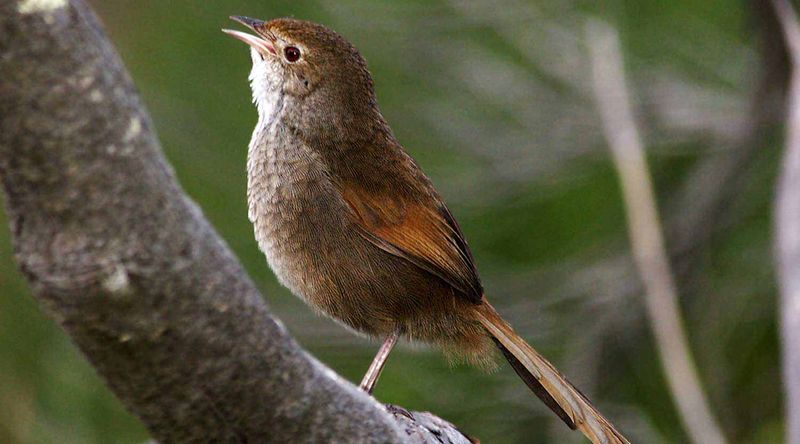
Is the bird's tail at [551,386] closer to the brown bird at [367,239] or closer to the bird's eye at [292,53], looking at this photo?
the brown bird at [367,239]

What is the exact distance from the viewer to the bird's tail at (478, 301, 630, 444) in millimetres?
3410

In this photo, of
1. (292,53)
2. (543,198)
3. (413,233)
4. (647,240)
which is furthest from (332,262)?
(543,198)

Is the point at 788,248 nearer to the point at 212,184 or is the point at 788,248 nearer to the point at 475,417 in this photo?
the point at 475,417

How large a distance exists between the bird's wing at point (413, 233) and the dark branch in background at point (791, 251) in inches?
39.7

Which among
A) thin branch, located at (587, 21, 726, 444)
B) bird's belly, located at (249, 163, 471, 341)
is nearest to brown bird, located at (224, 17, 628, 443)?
bird's belly, located at (249, 163, 471, 341)

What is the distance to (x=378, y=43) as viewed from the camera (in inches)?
248

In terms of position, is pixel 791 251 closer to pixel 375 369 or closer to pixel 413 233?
pixel 413 233

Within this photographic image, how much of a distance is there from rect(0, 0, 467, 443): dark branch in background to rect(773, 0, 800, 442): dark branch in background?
6.59ft

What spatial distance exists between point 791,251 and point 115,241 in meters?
2.57

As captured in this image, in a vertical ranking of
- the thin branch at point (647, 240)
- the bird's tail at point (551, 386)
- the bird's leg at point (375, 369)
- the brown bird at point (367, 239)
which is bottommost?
the bird's leg at point (375, 369)

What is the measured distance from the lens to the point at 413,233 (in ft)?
12.5

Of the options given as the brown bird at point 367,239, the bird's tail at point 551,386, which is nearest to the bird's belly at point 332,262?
the brown bird at point 367,239

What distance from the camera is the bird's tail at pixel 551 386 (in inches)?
134

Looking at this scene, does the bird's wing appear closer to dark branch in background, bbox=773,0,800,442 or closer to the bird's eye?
the bird's eye
